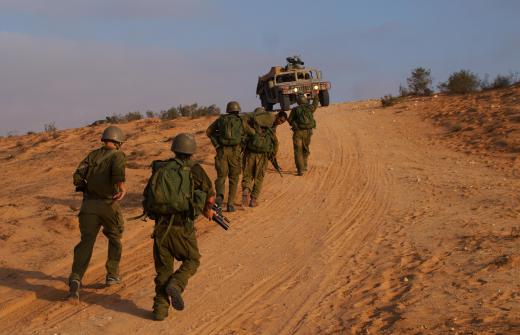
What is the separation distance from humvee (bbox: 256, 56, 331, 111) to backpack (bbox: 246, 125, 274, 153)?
558 inches

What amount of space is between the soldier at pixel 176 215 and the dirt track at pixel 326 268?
363 mm

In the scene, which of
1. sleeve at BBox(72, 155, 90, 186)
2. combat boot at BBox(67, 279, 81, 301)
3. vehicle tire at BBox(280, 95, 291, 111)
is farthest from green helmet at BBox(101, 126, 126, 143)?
vehicle tire at BBox(280, 95, 291, 111)

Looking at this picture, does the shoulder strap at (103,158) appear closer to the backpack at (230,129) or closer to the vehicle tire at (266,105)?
the backpack at (230,129)

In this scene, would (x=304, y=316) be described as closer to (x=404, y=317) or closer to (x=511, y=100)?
(x=404, y=317)

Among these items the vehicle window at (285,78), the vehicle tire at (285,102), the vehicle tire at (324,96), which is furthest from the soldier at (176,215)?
the vehicle tire at (324,96)

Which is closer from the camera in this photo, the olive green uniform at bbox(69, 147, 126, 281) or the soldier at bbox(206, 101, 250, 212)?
the olive green uniform at bbox(69, 147, 126, 281)

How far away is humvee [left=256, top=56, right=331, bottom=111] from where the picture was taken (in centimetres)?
2588

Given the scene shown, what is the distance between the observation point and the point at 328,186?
13156 millimetres

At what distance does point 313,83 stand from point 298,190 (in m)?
14.3

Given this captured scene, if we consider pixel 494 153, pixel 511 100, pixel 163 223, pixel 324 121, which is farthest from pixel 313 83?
pixel 163 223

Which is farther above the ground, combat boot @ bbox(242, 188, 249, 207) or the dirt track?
combat boot @ bbox(242, 188, 249, 207)

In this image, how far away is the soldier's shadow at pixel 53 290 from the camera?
6.63 metres

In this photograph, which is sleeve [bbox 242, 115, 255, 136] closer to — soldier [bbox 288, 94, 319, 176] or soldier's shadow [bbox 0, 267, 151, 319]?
soldier [bbox 288, 94, 319, 176]

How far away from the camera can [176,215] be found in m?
6.02
